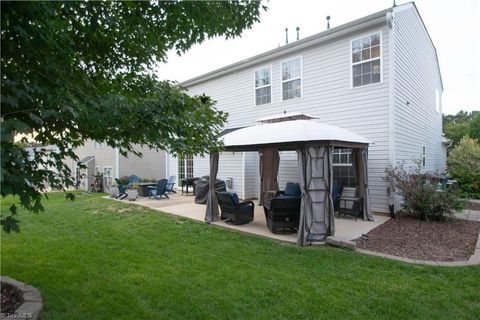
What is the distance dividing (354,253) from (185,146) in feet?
14.1

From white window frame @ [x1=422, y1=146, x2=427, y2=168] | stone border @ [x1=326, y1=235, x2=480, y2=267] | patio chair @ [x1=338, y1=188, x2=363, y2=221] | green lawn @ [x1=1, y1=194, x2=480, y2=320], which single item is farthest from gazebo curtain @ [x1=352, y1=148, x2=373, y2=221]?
white window frame @ [x1=422, y1=146, x2=427, y2=168]

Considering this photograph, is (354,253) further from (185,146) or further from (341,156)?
(341,156)

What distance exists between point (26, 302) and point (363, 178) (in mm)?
8213

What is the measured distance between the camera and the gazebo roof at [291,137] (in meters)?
6.45

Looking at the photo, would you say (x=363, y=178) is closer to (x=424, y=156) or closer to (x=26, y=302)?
(x=424, y=156)

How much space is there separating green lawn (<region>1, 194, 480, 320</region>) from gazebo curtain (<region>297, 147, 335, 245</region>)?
634mm

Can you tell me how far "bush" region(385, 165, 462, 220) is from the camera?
8156 millimetres

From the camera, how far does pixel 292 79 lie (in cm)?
1141

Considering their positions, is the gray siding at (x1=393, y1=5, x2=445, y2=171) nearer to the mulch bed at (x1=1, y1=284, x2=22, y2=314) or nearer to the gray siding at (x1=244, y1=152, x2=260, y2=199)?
the gray siding at (x1=244, y1=152, x2=260, y2=199)

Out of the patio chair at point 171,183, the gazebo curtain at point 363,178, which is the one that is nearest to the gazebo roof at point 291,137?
the gazebo curtain at point 363,178

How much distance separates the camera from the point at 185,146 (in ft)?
10.2

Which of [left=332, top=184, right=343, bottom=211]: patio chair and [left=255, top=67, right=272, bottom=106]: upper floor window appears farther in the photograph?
[left=255, top=67, right=272, bottom=106]: upper floor window

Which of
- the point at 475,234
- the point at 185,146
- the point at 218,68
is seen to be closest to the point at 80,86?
the point at 185,146

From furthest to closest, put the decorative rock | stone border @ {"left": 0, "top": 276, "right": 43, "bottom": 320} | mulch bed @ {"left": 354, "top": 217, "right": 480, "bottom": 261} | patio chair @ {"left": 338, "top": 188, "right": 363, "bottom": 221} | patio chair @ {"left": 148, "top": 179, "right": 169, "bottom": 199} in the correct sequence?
patio chair @ {"left": 148, "top": 179, "right": 169, "bottom": 199}, patio chair @ {"left": 338, "top": 188, "right": 363, "bottom": 221}, the decorative rock, mulch bed @ {"left": 354, "top": 217, "right": 480, "bottom": 261}, stone border @ {"left": 0, "top": 276, "right": 43, "bottom": 320}
